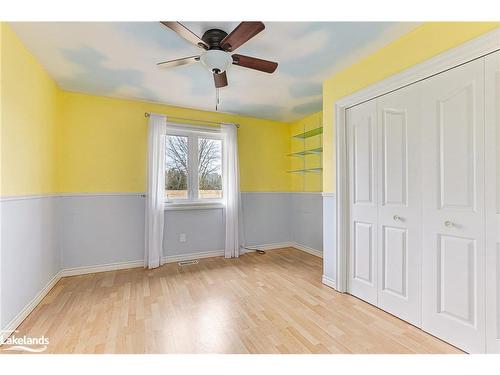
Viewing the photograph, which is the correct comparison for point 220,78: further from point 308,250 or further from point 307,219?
point 308,250

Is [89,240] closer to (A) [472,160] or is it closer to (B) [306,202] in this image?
(B) [306,202]

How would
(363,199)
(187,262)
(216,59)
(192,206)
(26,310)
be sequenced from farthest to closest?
1. (192,206)
2. (187,262)
3. (363,199)
4. (26,310)
5. (216,59)

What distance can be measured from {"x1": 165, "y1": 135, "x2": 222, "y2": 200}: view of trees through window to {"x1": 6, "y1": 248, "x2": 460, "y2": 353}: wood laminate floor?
1.28 m

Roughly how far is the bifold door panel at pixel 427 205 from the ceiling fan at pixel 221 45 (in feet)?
3.94

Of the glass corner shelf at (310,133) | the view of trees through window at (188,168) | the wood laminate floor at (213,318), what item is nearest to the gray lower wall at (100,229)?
the wood laminate floor at (213,318)

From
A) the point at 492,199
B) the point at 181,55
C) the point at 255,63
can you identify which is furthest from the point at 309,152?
the point at 492,199

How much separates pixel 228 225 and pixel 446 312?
8.86 ft

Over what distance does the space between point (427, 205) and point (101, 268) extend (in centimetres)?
370

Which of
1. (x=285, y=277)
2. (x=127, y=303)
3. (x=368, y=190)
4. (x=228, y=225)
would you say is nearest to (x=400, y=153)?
(x=368, y=190)

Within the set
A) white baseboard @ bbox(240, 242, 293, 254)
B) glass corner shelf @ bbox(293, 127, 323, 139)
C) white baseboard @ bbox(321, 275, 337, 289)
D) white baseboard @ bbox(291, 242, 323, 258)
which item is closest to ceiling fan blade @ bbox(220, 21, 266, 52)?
glass corner shelf @ bbox(293, 127, 323, 139)

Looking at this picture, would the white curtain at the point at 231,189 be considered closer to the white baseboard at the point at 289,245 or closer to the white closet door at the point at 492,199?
the white baseboard at the point at 289,245

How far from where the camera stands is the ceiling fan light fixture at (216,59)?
176 centimetres

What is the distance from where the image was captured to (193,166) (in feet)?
11.9

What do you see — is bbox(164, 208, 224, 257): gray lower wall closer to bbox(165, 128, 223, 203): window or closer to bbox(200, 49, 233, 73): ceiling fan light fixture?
bbox(165, 128, 223, 203): window
